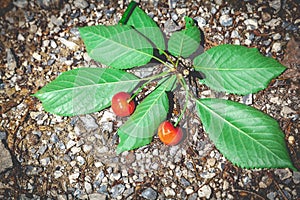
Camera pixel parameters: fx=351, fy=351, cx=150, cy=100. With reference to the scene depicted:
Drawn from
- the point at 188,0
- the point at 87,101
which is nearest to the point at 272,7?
the point at 188,0

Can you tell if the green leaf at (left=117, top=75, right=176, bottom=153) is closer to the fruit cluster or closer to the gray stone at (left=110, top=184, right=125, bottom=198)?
the fruit cluster

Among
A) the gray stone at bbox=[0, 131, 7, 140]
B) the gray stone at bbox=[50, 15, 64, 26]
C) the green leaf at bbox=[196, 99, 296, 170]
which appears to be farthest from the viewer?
the gray stone at bbox=[50, 15, 64, 26]

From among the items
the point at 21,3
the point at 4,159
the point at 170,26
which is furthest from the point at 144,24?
the point at 4,159

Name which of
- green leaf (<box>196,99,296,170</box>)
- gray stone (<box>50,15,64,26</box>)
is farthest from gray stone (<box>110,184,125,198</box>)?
gray stone (<box>50,15,64,26</box>)

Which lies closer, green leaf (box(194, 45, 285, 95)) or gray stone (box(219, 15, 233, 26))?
green leaf (box(194, 45, 285, 95))

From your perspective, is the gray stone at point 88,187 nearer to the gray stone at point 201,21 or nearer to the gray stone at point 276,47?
the gray stone at point 201,21

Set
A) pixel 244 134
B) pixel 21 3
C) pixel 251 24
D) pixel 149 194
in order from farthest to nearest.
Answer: pixel 21 3
pixel 251 24
pixel 149 194
pixel 244 134

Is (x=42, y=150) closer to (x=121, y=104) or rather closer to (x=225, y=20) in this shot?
(x=121, y=104)
